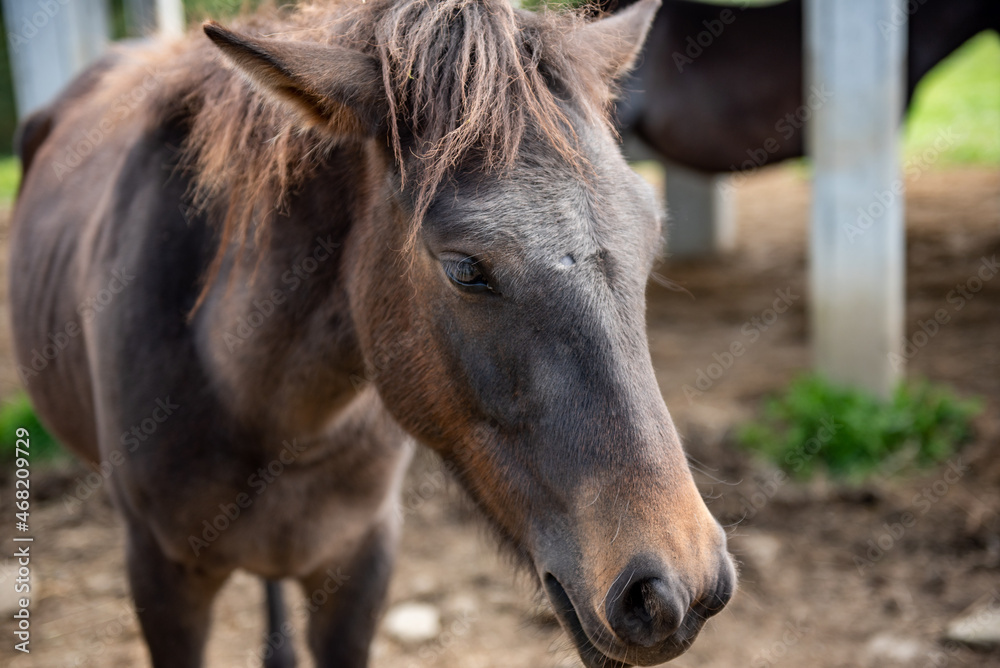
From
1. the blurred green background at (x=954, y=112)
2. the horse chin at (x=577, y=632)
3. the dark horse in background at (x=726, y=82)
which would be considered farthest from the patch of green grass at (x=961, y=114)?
the horse chin at (x=577, y=632)

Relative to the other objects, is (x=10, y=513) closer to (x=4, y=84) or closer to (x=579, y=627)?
(x=579, y=627)

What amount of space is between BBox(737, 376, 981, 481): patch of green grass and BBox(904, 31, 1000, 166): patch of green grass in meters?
5.17

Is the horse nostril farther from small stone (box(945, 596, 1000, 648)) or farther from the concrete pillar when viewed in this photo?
the concrete pillar

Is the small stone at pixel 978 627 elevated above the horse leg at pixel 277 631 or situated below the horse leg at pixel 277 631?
below

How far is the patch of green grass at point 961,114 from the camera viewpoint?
9672 mm

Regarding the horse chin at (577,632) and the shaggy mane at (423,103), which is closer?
the horse chin at (577,632)

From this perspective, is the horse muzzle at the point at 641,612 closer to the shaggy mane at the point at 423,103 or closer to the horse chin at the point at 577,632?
the horse chin at the point at 577,632

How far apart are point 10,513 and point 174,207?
344cm

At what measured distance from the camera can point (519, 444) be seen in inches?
62.0

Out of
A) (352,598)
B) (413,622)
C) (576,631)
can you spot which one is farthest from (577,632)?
(413,622)

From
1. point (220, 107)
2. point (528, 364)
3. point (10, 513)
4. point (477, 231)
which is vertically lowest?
point (10, 513)

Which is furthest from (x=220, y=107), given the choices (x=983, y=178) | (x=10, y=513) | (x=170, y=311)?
(x=983, y=178)

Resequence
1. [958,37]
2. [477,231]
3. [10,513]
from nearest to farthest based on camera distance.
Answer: [477,231] < [10,513] < [958,37]

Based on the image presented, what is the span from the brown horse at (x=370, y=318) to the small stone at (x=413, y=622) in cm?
86
